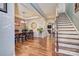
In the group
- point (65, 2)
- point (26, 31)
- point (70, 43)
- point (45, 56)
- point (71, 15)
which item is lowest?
point (45, 56)

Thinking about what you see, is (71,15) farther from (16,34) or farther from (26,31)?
(16,34)

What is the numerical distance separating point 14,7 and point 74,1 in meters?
0.72

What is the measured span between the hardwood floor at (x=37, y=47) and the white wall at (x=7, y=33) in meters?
0.10

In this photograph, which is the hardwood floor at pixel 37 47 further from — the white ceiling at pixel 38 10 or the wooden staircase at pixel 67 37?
the white ceiling at pixel 38 10

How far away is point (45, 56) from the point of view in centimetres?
178

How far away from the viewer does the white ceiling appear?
1749mm

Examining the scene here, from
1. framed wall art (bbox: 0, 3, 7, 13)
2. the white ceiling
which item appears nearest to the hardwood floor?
the white ceiling

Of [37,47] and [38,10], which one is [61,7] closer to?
[38,10]

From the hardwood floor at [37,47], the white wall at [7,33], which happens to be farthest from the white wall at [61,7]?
the white wall at [7,33]

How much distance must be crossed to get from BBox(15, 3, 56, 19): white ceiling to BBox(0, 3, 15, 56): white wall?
132 millimetres

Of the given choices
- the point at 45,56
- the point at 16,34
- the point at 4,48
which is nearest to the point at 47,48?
the point at 45,56

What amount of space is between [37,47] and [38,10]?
447 mm

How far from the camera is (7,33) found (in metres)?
1.76

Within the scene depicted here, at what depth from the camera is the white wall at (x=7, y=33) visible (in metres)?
1.73
